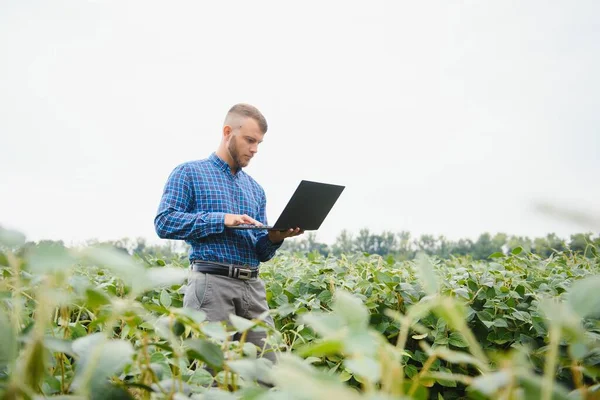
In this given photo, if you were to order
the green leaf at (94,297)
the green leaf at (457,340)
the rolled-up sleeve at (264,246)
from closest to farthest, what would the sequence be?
1. the green leaf at (94,297)
2. the green leaf at (457,340)
3. the rolled-up sleeve at (264,246)

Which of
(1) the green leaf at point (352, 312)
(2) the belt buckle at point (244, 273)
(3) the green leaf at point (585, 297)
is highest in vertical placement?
(3) the green leaf at point (585, 297)

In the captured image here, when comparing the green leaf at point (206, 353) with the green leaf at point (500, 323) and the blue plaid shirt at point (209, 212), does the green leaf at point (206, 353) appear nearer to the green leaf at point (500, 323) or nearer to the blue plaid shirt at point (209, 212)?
the blue plaid shirt at point (209, 212)

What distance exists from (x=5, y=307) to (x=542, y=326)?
188 cm

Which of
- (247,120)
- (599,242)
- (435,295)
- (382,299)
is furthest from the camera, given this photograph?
(599,242)

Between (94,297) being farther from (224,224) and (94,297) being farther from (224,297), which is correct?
(224,297)

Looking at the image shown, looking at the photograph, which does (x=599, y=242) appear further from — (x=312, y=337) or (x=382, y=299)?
(x=312, y=337)

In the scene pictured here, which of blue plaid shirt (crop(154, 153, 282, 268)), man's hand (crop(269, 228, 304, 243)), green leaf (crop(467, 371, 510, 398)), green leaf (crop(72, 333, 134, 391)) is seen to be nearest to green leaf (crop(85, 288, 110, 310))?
green leaf (crop(72, 333, 134, 391))

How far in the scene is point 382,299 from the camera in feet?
7.39

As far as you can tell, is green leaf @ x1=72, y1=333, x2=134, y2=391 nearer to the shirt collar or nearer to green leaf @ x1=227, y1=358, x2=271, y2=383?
green leaf @ x1=227, y1=358, x2=271, y2=383

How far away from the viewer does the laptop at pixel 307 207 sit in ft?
7.00

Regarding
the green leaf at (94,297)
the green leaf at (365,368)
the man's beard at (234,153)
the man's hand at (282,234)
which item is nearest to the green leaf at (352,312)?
the green leaf at (365,368)

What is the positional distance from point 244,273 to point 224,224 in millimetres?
329

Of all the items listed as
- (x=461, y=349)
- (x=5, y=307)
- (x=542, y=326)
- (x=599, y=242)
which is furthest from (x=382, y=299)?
(x=599, y=242)

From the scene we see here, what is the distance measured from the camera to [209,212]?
2.33m
